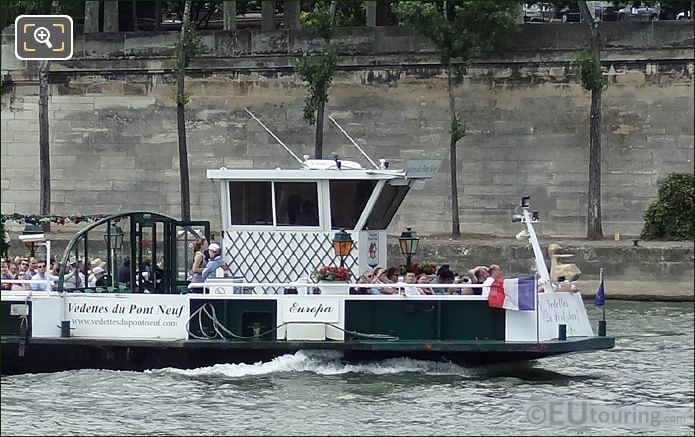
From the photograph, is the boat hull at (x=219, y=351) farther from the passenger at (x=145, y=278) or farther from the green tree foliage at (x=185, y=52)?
the green tree foliage at (x=185, y=52)

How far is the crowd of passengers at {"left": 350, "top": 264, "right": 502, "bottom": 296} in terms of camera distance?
20095mm

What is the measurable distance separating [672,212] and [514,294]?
14.5 metres

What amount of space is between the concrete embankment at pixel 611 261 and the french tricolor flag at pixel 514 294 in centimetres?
1211

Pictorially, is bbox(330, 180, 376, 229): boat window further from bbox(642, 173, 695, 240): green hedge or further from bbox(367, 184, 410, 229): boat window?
bbox(642, 173, 695, 240): green hedge

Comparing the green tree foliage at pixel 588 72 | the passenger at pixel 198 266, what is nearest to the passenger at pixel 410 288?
the passenger at pixel 198 266

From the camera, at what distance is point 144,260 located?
71.2 ft

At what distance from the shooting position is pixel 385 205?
21.6 meters

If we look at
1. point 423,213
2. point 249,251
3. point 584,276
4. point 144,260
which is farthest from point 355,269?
point 423,213

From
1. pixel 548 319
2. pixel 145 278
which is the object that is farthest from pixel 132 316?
pixel 548 319

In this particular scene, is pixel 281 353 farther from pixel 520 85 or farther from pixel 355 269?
pixel 520 85

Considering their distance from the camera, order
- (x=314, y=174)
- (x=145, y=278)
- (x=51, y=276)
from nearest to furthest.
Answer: (x=314, y=174) < (x=145, y=278) < (x=51, y=276)

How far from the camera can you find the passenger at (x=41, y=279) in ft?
69.1

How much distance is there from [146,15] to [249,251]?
26308mm

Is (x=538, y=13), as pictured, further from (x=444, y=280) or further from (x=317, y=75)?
(x=444, y=280)
